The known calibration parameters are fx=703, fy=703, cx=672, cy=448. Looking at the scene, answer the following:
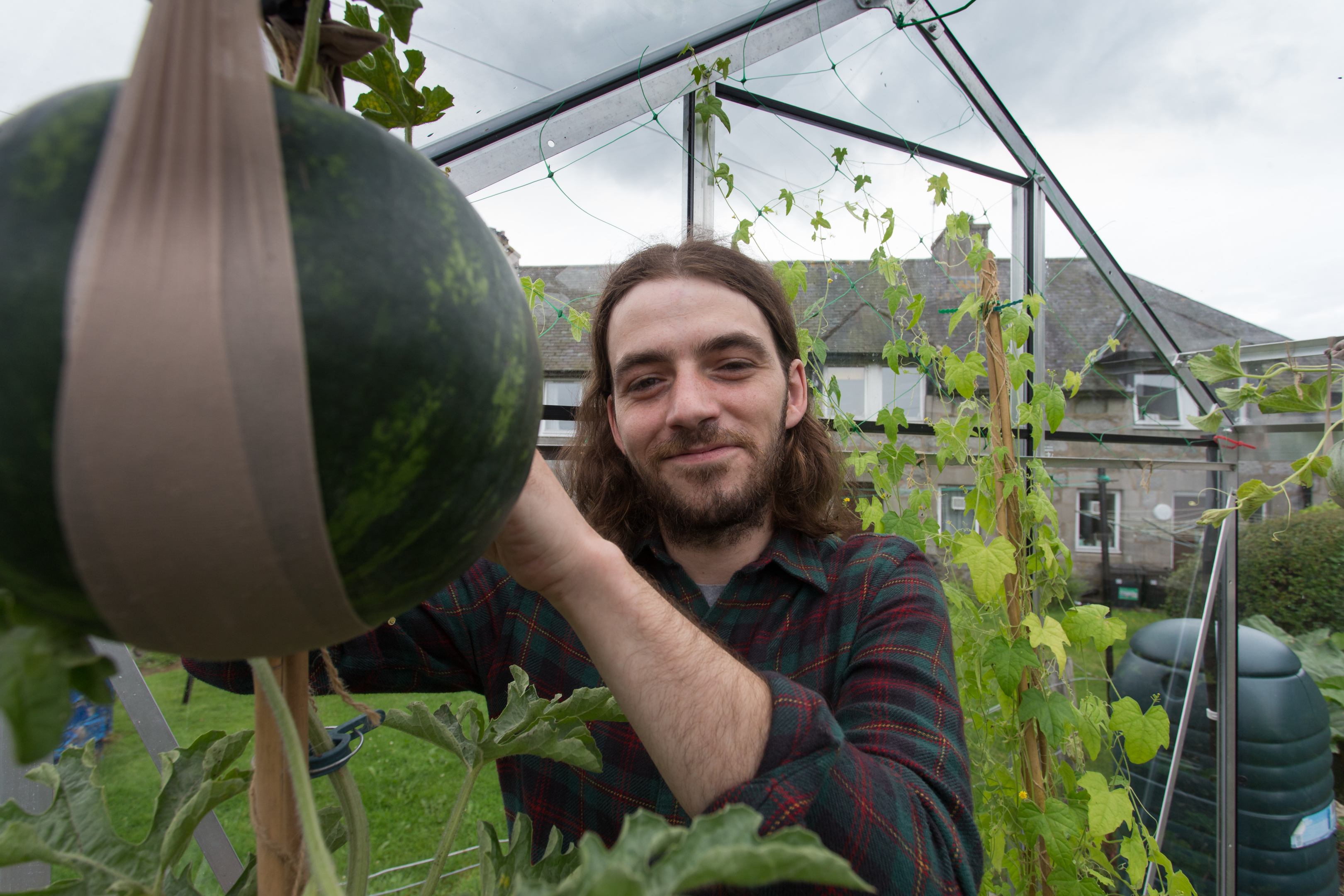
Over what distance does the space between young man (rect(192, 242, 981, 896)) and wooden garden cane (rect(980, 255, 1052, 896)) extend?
0.53m

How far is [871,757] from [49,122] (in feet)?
3.89

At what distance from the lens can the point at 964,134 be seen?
3.51m

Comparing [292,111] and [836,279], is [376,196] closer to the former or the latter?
[292,111]

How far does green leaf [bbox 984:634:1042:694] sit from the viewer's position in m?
2.21

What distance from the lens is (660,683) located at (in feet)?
3.10

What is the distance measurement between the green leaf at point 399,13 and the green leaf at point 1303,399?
1960mm

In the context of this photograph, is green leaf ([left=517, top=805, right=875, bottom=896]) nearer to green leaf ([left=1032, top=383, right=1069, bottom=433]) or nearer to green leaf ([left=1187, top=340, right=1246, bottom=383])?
green leaf ([left=1187, top=340, right=1246, bottom=383])

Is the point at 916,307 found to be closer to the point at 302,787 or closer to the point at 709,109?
the point at 709,109

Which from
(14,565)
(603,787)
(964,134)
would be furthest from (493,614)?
(964,134)

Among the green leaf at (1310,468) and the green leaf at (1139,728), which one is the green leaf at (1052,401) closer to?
the green leaf at (1310,468)

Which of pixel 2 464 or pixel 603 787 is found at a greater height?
pixel 2 464

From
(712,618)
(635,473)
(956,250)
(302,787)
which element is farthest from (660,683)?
(956,250)

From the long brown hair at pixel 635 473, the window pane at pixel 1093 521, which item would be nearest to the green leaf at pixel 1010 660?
the long brown hair at pixel 635 473

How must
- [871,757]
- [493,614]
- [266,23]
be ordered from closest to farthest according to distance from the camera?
[266,23] → [871,757] → [493,614]
